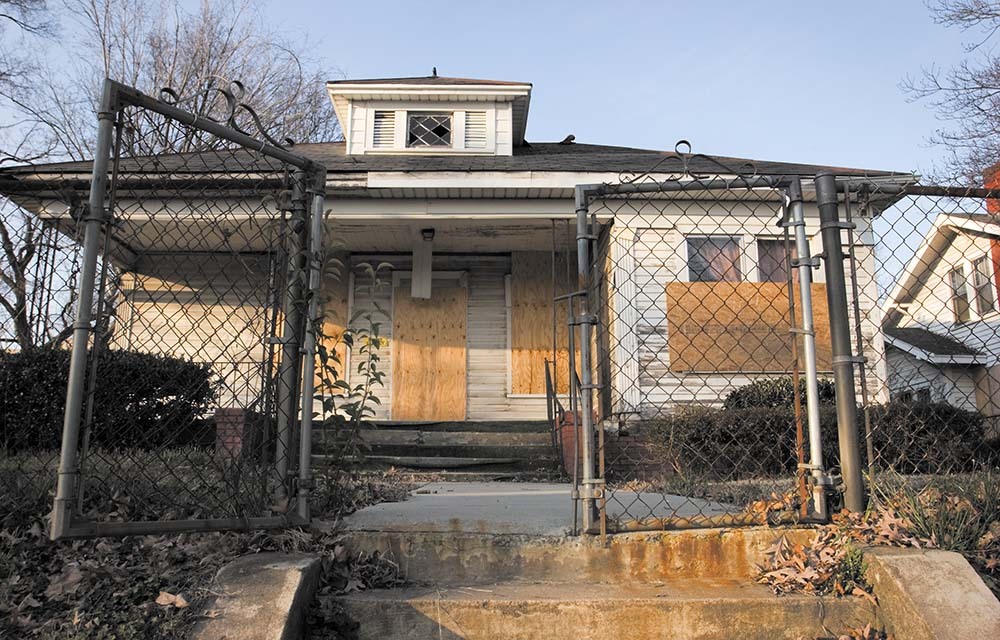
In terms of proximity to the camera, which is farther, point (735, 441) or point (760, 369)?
point (760, 369)

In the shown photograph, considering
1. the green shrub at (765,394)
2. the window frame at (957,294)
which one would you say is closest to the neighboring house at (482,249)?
the green shrub at (765,394)

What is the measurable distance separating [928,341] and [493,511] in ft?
57.2

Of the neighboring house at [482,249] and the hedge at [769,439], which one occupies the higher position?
the neighboring house at [482,249]

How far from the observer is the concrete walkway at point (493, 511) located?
125 inches

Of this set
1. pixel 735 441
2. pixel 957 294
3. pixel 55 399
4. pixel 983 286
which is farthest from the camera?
pixel 957 294

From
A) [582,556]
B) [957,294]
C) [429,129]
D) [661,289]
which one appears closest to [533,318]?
[661,289]

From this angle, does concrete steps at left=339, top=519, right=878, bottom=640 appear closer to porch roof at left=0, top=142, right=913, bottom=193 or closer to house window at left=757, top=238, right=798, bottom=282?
porch roof at left=0, top=142, right=913, bottom=193

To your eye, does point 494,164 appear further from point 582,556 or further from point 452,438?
point 582,556

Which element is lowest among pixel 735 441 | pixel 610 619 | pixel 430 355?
pixel 610 619

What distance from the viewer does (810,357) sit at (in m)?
3.17

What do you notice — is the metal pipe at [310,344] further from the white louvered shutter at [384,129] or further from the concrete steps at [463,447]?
the white louvered shutter at [384,129]

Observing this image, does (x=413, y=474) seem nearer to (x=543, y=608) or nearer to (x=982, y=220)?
(x=543, y=608)

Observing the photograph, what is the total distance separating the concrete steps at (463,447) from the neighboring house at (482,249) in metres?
1.26

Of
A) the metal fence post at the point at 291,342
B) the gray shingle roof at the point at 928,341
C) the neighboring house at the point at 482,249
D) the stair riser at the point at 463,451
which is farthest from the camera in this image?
the gray shingle roof at the point at 928,341
